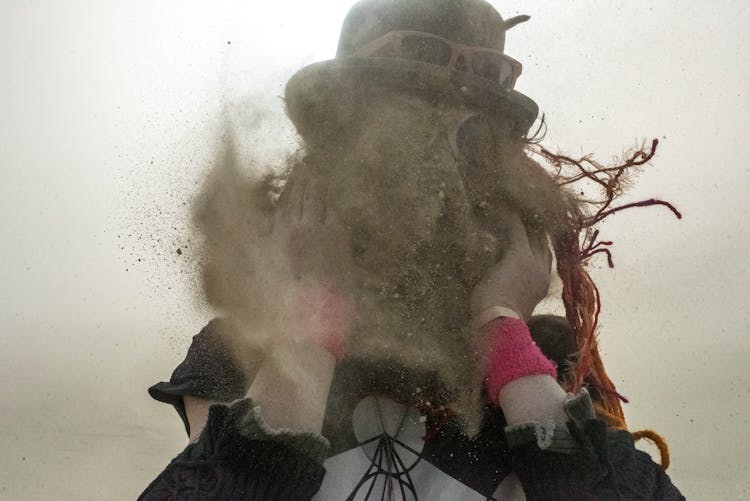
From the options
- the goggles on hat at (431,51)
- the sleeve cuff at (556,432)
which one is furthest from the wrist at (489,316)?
the goggles on hat at (431,51)

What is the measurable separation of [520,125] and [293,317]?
74 cm

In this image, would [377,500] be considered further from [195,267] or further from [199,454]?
[195,267]

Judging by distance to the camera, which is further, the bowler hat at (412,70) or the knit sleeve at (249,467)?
the bowler hat at (412,70)

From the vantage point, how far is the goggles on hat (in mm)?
1771

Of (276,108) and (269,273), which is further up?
(276,108)

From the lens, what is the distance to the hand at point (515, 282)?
167cm

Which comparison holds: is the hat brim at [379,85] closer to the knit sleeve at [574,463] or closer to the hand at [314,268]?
the hand at [314,268]

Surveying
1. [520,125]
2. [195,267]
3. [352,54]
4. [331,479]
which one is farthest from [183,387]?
[520,125]

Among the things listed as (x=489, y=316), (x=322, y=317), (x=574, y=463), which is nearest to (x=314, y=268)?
(x=322, y=317)

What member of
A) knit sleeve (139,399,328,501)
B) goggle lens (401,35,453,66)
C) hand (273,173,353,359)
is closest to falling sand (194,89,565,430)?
hand (273,173,353,359)

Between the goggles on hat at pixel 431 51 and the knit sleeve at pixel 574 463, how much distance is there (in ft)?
2.62

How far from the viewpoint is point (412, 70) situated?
1709 millimetres

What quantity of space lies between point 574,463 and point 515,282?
427 millimetres

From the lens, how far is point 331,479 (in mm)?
1549
